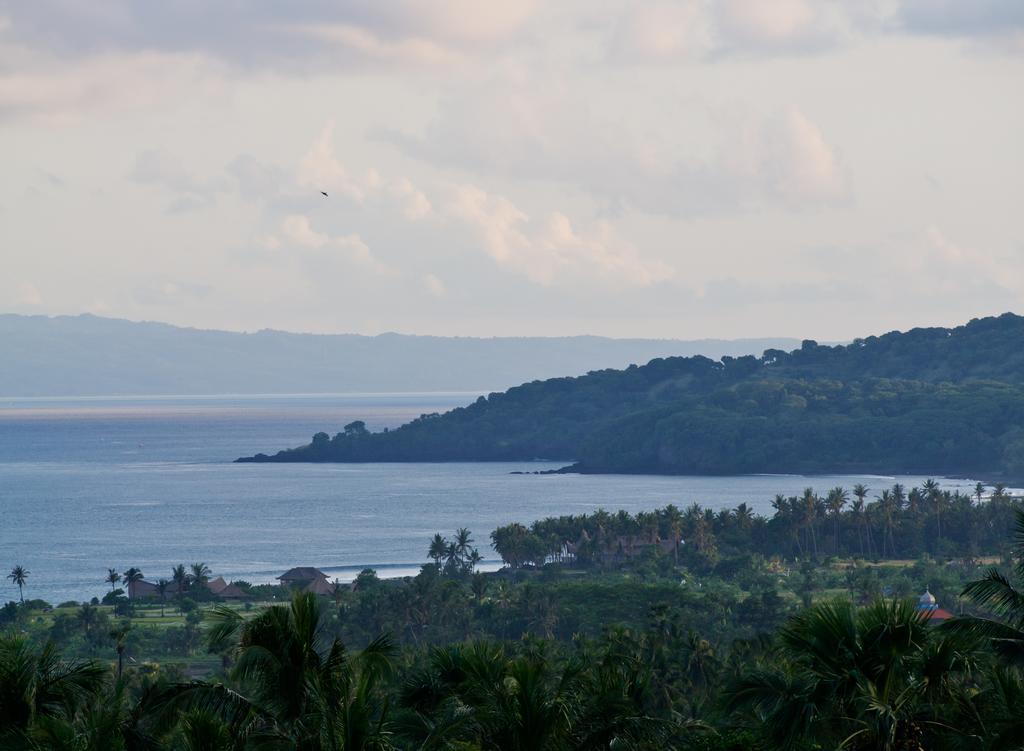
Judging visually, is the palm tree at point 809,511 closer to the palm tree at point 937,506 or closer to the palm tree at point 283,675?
the palm tree at point 937,506

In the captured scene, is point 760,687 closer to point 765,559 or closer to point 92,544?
point 765,559

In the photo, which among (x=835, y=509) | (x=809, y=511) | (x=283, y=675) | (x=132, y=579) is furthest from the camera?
(x=835, y=509)

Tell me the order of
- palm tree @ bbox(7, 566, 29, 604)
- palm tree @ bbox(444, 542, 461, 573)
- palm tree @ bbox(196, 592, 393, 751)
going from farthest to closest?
palm tree @ bbox(444, 542, 461, 573) → palm tree @ bbox(7, 566, 29, 604) → palm tree @ bbox(196, 592, 393, 751)

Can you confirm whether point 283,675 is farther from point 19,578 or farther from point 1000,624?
point 19,578

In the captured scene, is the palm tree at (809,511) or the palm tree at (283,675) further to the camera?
the palm tree at (809,511)

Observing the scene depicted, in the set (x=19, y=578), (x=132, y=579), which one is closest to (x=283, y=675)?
(x=132, y=579)

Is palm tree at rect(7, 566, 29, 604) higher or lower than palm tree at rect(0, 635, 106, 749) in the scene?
lower

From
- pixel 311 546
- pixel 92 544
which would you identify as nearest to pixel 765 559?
pixel 311 546

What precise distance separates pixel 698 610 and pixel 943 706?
75443mm

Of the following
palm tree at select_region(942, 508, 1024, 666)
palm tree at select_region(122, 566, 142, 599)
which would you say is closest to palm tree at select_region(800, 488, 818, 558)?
palm tree at select_region(122, 566, 142, 599)

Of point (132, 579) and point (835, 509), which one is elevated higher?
point (835, 509)

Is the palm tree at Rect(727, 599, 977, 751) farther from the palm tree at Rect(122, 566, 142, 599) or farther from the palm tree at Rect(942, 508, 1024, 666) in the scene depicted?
the palm tree at Rect(122, 566, 142, 599)

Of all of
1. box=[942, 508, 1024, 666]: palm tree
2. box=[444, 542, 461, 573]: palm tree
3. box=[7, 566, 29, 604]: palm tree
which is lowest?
box=[7, 566, 29, 604]: palm tree

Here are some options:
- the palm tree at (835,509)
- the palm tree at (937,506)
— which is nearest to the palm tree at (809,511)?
the palm tree at (835,509)
